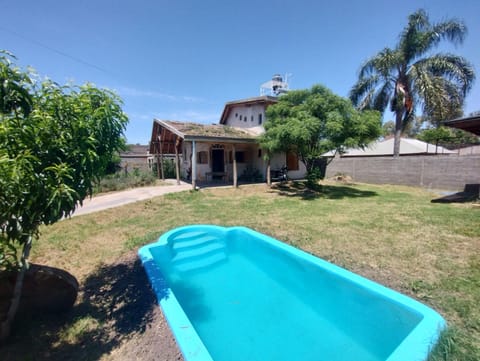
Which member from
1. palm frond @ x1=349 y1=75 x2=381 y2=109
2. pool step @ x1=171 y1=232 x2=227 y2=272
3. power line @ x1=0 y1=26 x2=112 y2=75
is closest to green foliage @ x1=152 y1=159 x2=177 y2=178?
power line @ x1=0 y1=26 x2=112 y2=75

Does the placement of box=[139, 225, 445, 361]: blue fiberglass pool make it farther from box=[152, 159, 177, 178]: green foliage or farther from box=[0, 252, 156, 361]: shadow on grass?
box=[152, 159, 177, 178]: green foliage

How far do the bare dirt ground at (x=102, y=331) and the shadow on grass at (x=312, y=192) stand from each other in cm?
851

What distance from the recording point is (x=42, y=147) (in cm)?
204

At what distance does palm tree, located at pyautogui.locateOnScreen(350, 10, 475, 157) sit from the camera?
44.4ft

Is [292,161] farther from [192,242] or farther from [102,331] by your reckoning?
[102,331]

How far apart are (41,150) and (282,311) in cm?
389

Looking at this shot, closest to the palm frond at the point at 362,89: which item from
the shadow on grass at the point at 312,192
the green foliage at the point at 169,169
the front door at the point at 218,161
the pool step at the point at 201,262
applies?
the shadow on grass at the point at 312,192

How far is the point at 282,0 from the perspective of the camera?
9250mm

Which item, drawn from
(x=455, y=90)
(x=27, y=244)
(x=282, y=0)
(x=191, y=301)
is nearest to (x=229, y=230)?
(x=191, y=301)

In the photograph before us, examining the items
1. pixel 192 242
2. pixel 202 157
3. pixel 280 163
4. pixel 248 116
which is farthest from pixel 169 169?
pixel 192 242

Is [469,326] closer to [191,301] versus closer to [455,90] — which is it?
[191,301]

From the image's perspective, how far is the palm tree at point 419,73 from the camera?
13.5 meters

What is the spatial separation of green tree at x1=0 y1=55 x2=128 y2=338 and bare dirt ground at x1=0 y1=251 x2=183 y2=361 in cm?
34

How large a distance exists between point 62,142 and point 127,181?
12652mm
